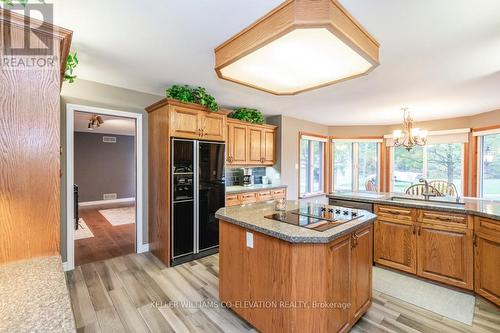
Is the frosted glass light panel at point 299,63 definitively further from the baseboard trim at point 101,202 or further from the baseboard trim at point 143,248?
the baseboard trim at point 101,202

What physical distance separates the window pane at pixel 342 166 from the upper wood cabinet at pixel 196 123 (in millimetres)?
4093

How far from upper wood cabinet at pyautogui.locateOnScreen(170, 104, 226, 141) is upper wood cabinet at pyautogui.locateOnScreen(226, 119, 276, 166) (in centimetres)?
65

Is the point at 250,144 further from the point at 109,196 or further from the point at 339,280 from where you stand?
the point at 109,196

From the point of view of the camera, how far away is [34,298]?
968 millimetres

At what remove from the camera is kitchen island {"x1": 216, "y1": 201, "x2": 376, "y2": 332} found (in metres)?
1.61

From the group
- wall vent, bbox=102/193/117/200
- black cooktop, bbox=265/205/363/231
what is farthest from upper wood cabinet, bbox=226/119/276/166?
wall vent, bbox=102/193/117/200

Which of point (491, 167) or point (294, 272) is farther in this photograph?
point (491, 167)

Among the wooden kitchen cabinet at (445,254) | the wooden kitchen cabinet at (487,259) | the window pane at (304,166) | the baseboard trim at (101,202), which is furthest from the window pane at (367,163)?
the baseboard trim at (101,202)

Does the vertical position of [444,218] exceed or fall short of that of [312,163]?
it falls short

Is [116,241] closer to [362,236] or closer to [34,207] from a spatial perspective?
[34,207]

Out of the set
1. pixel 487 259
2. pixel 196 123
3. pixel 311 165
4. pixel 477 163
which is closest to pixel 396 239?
pixel 487 259

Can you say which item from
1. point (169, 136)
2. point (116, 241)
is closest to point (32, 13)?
point (169, 136)

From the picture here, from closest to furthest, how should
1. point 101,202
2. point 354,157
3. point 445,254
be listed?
point 445,254
point 354,157
point 101,202

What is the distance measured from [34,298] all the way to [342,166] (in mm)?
6679
